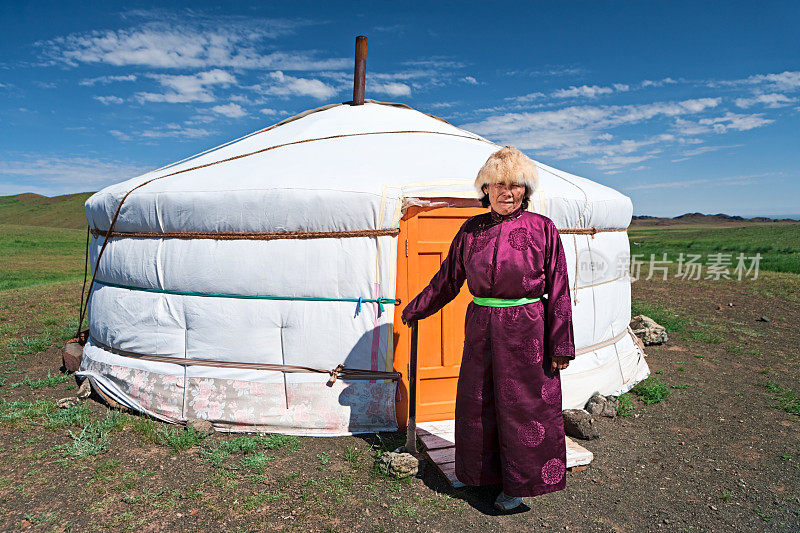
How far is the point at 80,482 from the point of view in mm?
2965

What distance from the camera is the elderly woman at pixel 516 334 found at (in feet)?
8.24

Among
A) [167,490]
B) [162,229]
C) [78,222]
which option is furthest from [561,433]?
[78,222]

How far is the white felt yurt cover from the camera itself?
3.52 meters

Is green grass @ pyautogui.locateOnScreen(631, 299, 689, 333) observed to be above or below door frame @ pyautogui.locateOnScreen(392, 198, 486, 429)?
below

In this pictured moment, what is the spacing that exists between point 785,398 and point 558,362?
334 cm

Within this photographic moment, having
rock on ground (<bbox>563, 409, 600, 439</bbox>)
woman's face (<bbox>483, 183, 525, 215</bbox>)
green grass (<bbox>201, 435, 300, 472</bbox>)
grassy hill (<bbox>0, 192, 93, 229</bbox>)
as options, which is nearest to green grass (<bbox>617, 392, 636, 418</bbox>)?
rock on ground (<bbox>563, 409, 600, 439</bbox>)

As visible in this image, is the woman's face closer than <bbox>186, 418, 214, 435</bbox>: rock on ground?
Yes

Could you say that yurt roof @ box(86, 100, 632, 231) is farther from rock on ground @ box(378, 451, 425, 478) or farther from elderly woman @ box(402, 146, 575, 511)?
rock on ground @ box(378, 451, 425, 478)

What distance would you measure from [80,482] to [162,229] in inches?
69.6

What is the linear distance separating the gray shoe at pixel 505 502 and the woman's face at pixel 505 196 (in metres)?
1.54

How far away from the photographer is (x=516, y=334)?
8.31ft

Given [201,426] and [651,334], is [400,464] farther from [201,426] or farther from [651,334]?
[651,334]

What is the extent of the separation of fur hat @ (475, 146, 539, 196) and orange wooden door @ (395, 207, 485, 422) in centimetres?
109

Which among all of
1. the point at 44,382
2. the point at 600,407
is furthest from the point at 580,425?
the point at 44,382
